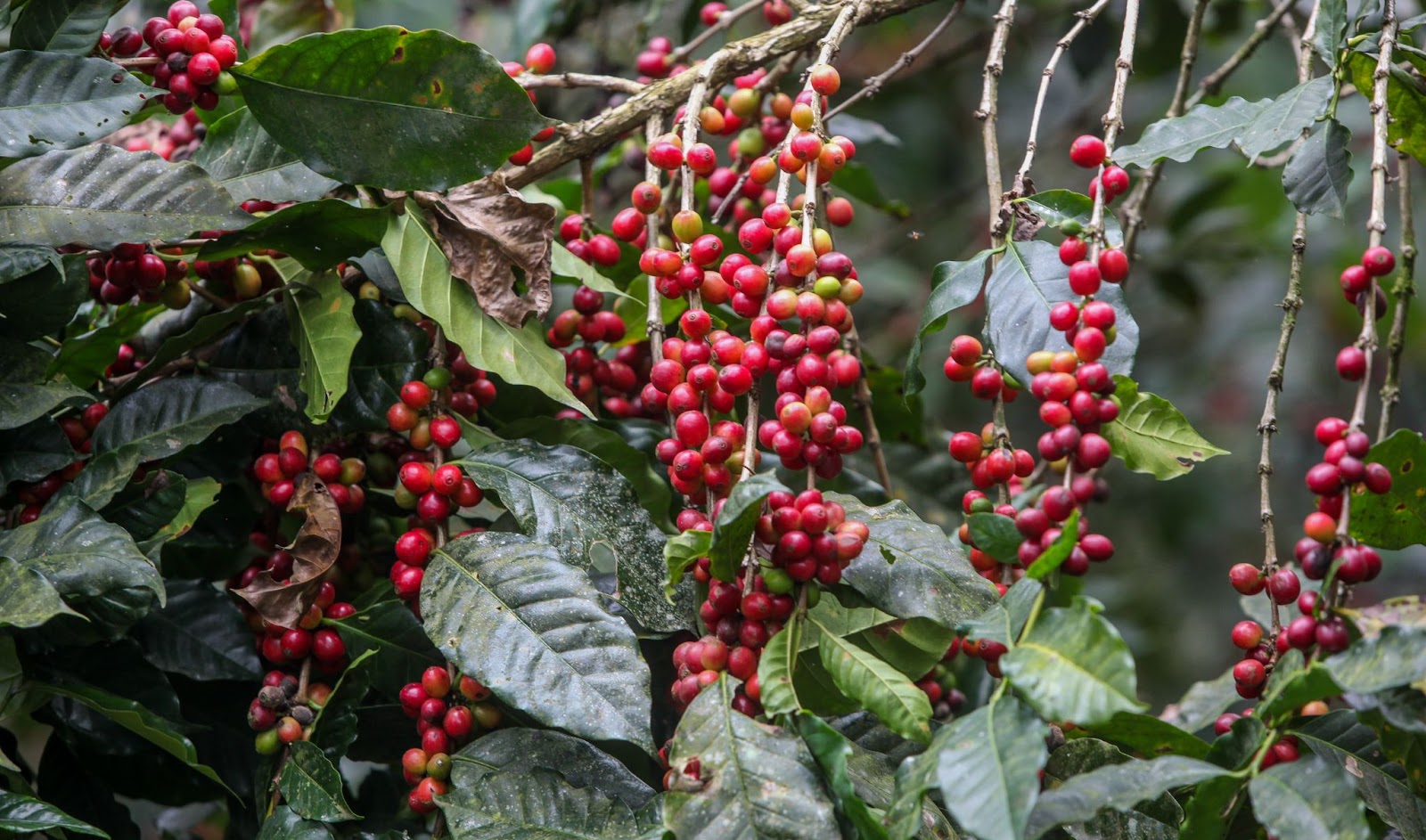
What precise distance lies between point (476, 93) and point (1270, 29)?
77 cm

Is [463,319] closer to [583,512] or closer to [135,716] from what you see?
[583,512]

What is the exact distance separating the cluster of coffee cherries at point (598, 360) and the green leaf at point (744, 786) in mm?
285

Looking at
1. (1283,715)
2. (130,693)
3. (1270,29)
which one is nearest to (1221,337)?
(1270,29)

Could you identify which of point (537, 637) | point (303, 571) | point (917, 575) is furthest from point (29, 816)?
point (917, 575)

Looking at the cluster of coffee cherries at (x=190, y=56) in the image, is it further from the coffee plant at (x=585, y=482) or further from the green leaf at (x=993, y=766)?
the green leaf at (x=993, y=766)

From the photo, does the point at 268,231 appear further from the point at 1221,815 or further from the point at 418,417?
the point at 1221,815

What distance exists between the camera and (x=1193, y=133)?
31.1 inches

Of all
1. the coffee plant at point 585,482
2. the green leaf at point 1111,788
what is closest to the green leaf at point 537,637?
the coffee plant at point 585,482

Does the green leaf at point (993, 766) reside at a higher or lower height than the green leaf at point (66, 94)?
lower

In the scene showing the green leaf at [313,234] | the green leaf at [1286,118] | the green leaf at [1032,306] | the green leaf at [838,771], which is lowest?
the green leaf at [838,771]

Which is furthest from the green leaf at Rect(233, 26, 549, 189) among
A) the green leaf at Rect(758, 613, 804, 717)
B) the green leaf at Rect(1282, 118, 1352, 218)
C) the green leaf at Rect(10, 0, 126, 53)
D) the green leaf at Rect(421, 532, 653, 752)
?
the green leaf at Rect(1282, 118, 1352, 218)

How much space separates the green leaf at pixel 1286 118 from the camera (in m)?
0.73

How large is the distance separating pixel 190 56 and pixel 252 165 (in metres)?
0.08

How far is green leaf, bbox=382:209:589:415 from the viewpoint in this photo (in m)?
0.78
